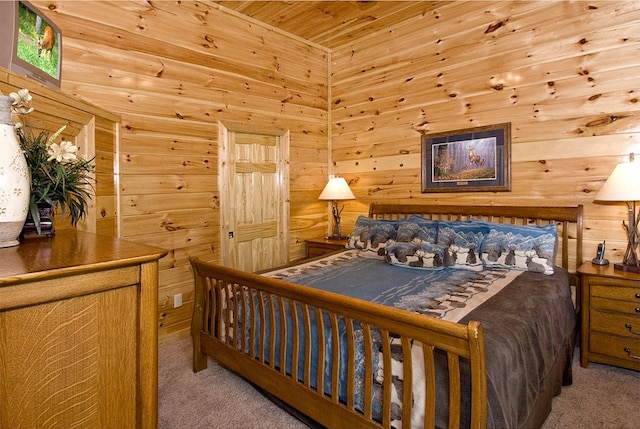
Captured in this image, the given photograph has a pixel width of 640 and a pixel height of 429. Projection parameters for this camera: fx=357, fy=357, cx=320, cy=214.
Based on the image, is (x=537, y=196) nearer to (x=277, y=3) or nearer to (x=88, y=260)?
(x=277, y=3)

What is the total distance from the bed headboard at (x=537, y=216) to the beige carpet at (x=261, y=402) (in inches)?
33.0

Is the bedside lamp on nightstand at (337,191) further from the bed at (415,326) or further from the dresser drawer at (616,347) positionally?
the dresser drawer at (616,347)

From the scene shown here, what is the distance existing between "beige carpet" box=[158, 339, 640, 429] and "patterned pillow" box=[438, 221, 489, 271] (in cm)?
98

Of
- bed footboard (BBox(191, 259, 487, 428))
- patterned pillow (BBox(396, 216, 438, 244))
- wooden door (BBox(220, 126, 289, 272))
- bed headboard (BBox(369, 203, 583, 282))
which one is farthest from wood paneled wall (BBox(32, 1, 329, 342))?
bed headboard (BBox(369, 203, 583, 282))

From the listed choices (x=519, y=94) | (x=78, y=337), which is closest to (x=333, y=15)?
(x=519, y=94)

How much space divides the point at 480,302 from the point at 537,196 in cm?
164

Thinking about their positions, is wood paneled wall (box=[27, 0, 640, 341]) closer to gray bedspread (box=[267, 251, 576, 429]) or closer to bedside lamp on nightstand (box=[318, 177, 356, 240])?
bedside lamp on nightstand (box=[318, 177, 356, 240])

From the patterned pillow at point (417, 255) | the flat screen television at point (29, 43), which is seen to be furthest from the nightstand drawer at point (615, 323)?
the flat screen television at point (29, 43)

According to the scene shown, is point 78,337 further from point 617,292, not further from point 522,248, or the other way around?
point 617,292

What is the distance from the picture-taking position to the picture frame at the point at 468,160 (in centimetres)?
324

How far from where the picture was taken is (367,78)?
164 inches

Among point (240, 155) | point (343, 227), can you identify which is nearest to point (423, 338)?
point (240, 155)

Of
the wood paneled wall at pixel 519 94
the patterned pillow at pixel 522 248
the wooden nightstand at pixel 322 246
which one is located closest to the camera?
the patterned pillow at pixel 522 248

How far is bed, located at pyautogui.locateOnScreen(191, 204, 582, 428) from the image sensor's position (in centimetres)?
134
